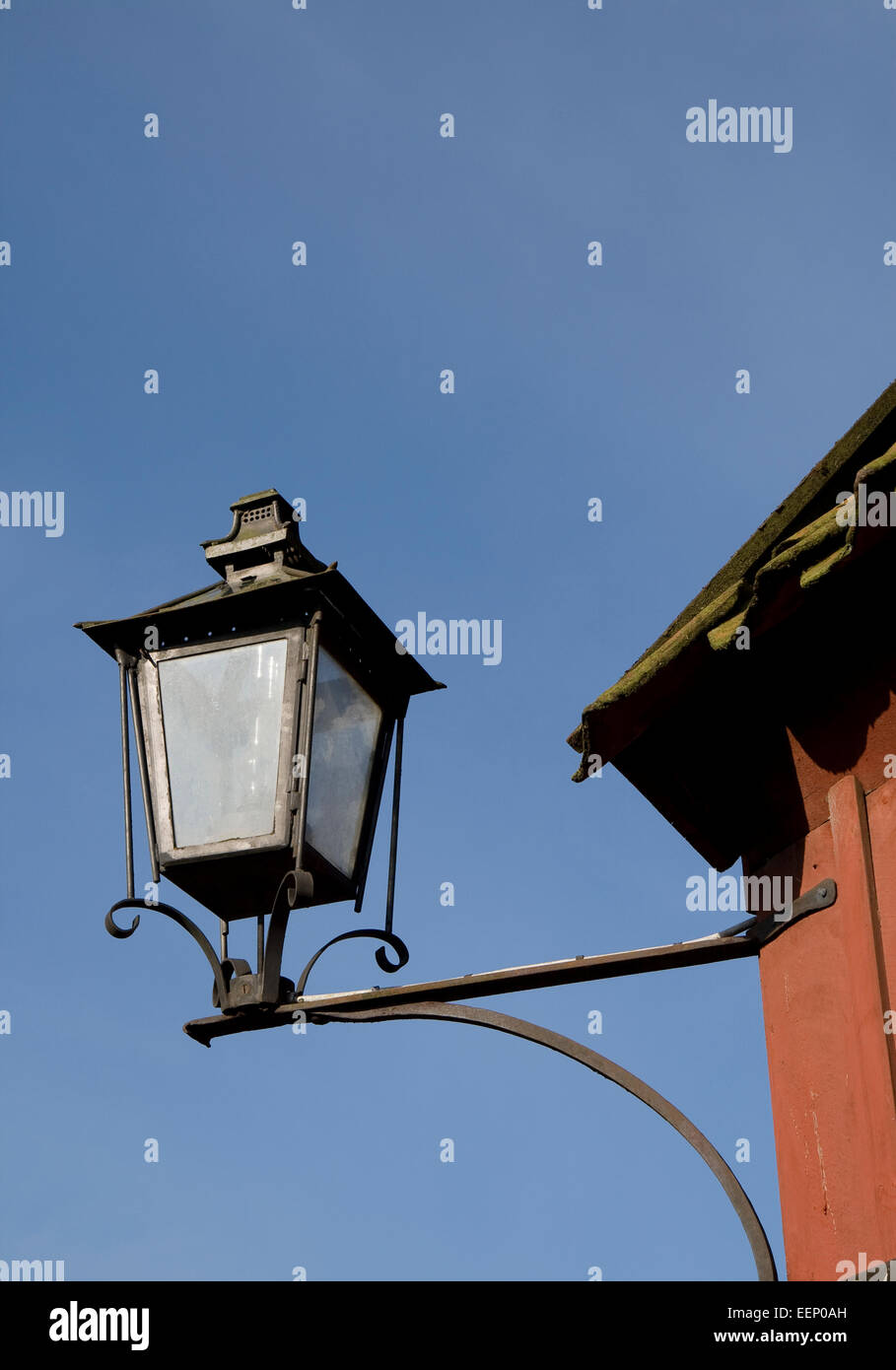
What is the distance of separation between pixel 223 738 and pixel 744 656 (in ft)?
4.60

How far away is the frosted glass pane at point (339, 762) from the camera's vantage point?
4.48 metres

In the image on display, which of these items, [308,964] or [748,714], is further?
[748,714]

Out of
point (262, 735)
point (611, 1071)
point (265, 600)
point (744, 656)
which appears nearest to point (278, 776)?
point (262, 735)

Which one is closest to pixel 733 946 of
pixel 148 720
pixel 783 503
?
pixel 783 503

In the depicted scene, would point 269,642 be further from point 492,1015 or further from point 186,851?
point 492,1015

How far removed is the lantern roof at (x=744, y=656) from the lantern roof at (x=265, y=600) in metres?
0.62

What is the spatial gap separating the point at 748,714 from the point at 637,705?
0.33 meters

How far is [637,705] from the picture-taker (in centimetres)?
465

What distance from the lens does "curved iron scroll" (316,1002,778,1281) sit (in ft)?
12.4

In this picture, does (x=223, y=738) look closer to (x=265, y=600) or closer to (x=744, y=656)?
(x=265, y=600)

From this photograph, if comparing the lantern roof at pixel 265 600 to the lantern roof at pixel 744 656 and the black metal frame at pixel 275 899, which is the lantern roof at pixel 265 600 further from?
the lantern roof at pixel 744 656

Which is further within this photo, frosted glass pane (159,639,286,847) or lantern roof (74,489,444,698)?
lantern roof (74,489,444,698)

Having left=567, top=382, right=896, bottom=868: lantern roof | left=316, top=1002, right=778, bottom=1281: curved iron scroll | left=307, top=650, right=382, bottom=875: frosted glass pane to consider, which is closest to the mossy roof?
left=567, top=382, right=896, bottom=868: lantern roof

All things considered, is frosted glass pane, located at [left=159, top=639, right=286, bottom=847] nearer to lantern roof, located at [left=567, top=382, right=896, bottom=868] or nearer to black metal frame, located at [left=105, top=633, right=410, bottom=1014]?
black metal frame, located at [left=105, top=633, right=410, bottom=1014]
